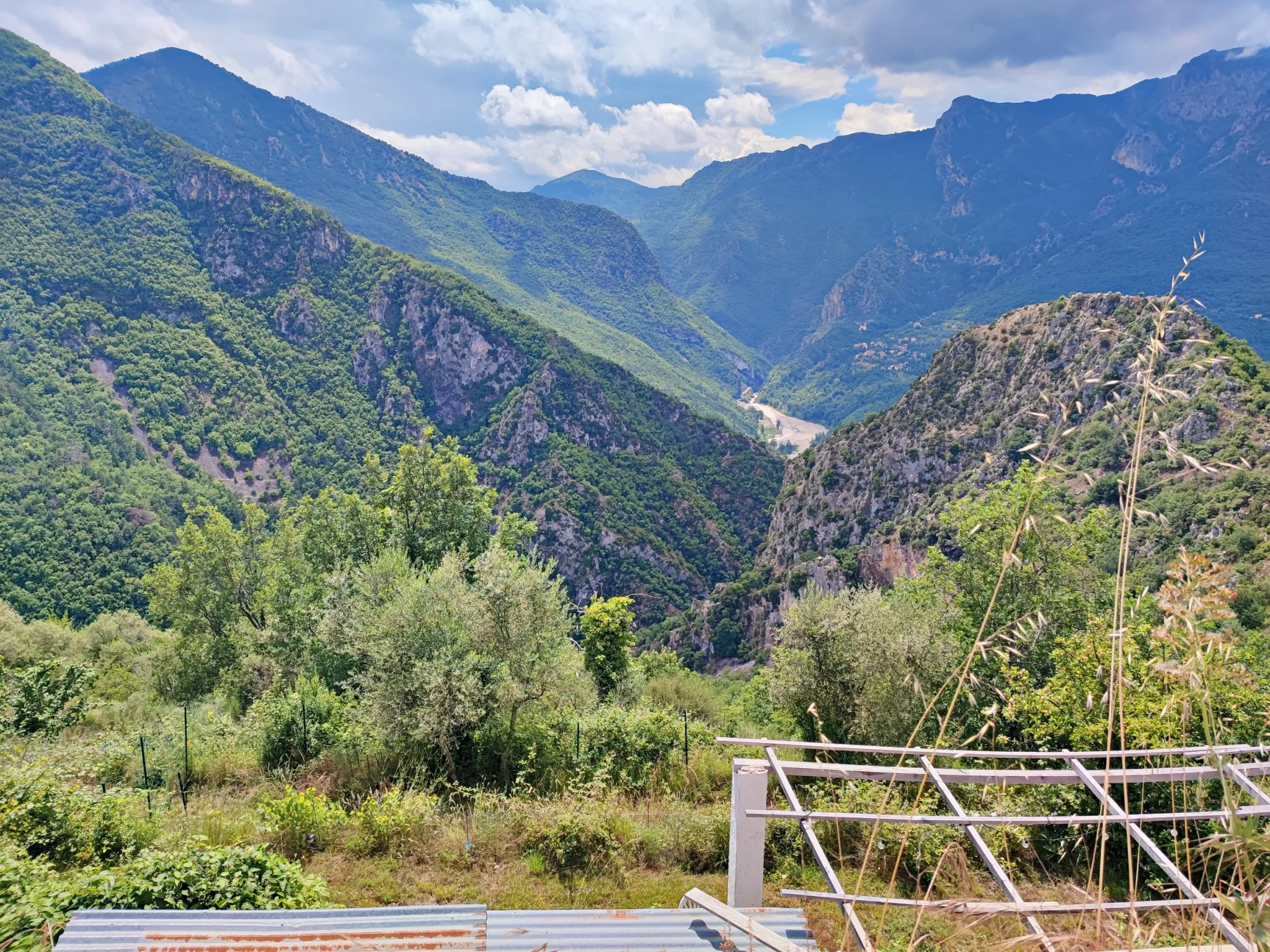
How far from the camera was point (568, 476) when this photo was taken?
112 metres

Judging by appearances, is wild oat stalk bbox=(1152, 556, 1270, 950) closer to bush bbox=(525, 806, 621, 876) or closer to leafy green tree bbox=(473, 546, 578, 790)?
bush bbox=(525, 806, 621, 876)

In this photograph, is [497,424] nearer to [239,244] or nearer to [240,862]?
[239,244]

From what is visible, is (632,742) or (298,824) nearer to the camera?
(298,824)

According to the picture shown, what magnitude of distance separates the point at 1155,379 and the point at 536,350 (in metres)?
140

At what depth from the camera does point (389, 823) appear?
9008mm

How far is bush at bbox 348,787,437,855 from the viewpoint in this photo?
350 inches

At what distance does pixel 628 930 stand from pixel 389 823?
15.7ft

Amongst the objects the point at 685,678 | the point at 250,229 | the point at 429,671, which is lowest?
the point at 685,678

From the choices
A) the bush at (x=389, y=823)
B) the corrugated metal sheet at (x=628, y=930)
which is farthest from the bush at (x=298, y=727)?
the corrugated metal sheet at (x=628, y=930)

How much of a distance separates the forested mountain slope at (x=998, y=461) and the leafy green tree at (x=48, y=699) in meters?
26.1

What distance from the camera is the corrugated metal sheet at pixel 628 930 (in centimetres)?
531

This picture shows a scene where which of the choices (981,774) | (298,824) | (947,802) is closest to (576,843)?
(298,824)

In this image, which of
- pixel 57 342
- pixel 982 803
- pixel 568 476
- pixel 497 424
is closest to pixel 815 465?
pixel 568 476

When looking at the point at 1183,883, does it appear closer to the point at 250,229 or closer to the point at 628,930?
the point at 628,930
